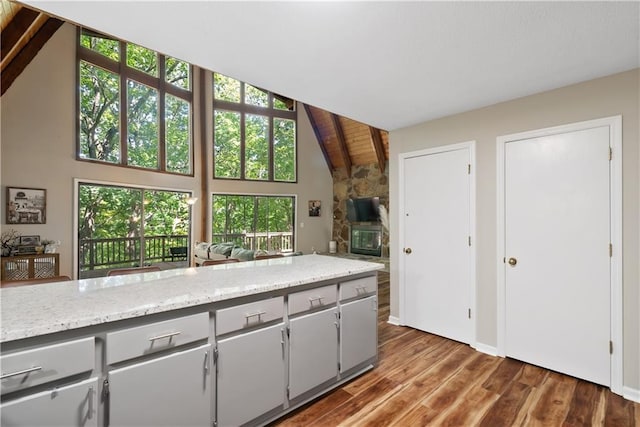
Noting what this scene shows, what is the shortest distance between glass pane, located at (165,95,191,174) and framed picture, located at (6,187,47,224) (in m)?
2.56

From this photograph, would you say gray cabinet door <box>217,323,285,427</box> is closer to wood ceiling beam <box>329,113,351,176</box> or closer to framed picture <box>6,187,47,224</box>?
framed picture <box>6,187,47,224</box>

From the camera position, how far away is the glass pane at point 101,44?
5305mm

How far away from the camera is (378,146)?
7957mm

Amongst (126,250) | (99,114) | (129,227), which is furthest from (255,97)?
(126,250)

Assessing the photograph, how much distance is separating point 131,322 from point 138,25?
5.10 ft

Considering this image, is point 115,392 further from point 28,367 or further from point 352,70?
point 352,70

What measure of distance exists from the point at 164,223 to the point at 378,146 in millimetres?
5737

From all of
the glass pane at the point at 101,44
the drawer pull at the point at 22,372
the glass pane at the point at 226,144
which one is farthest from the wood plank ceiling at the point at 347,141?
the drawer pull at the point at 22,372

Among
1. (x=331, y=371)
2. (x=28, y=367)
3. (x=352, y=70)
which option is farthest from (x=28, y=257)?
(x=352, y=70)

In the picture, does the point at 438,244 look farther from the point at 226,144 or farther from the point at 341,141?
the point at 226,144

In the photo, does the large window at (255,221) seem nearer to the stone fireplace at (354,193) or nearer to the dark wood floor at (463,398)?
the stone fireplace at (354,193)

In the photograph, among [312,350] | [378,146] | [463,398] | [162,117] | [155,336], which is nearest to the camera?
[155,336]

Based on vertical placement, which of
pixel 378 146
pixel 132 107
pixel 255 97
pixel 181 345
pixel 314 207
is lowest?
pixel 181 345

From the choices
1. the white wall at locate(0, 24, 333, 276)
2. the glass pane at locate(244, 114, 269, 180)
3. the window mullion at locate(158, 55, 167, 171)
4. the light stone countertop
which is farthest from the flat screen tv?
Result: the light stone countertop
